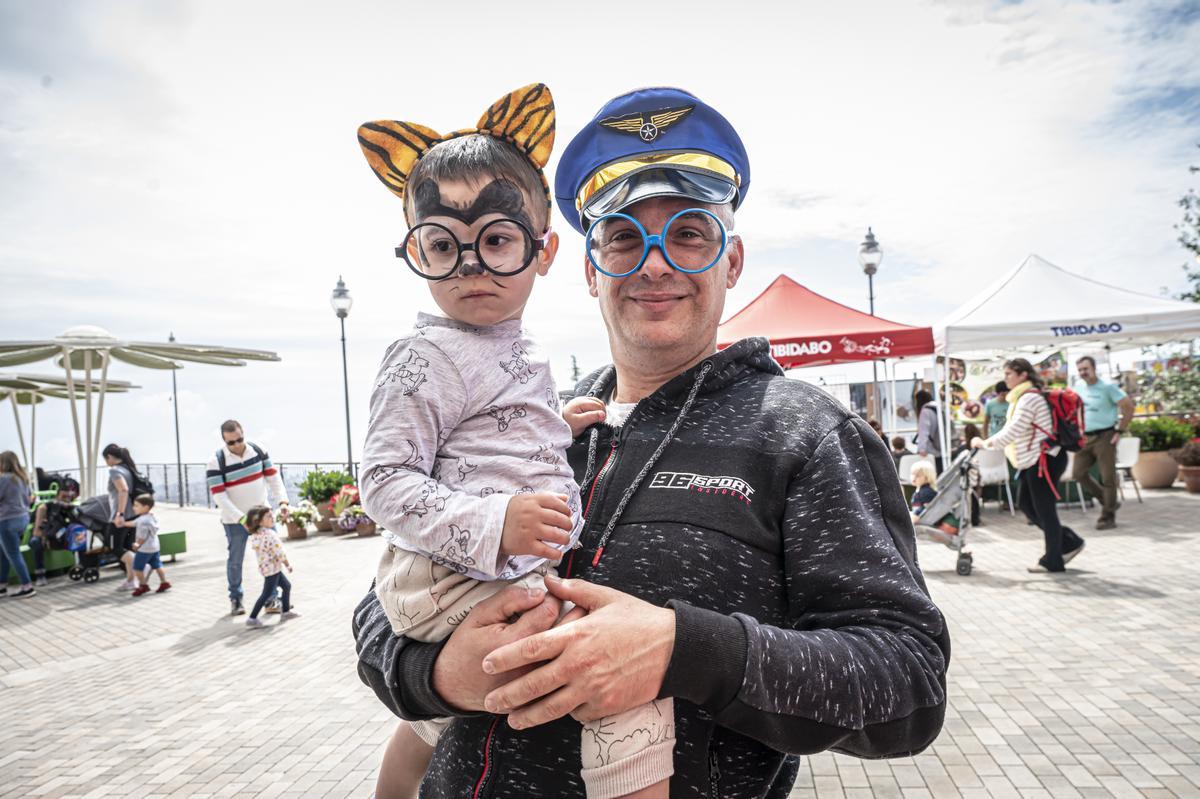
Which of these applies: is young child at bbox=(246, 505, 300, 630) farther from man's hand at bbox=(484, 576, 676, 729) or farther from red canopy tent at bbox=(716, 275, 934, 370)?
man's hand at bbox=(484, 576, 676, 729)

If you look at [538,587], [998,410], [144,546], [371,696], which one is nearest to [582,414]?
[538,587]

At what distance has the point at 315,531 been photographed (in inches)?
618

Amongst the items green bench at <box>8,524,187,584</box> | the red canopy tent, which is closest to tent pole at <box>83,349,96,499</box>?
green bench at <box>8,524,187,584</box>

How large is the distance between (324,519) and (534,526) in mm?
15319

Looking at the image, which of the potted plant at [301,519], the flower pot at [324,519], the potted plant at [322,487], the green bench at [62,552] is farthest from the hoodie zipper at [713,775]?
the potted plant at [322,487]

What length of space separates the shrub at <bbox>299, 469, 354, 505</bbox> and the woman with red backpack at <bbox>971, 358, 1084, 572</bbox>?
12689mm

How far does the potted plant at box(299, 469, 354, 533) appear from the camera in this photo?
15.5m

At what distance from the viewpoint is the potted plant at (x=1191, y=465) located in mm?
12945

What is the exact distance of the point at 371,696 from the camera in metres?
5.65

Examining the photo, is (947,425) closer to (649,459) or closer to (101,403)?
(649,459)

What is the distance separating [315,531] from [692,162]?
15584 millimetres

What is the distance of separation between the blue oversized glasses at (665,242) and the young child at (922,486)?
310 inches

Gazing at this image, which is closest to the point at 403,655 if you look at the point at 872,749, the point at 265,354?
the point at 872,749

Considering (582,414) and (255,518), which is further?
(255,518)
